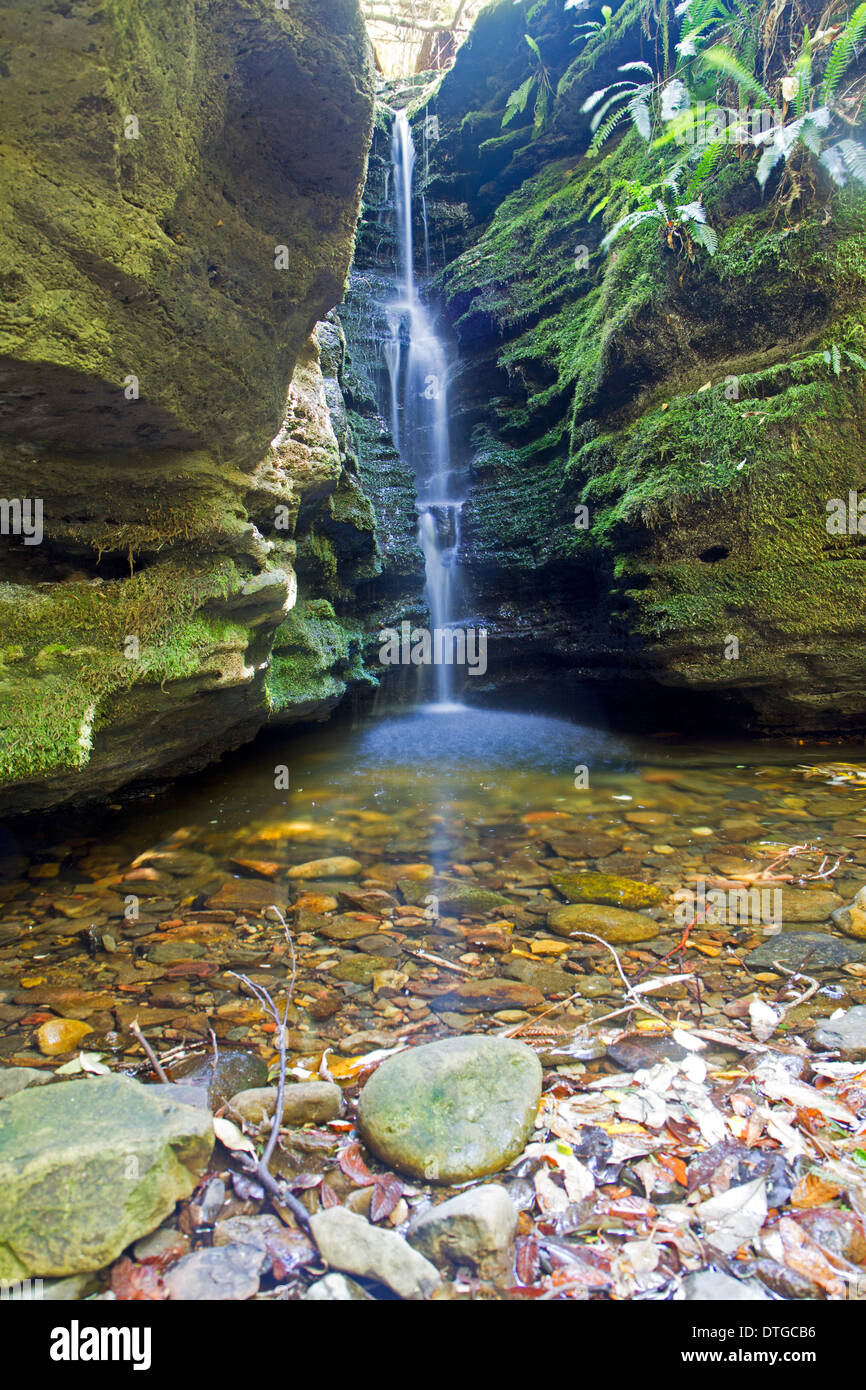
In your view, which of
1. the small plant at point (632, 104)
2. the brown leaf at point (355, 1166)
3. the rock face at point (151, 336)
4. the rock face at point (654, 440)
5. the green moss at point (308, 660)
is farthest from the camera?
the small plant at point (632, 104)

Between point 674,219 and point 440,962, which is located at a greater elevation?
point 674,219

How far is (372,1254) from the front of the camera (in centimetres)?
140

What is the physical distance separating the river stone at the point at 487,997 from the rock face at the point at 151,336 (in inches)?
82.7

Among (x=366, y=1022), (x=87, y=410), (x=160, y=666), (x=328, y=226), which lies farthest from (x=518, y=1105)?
(x=328, y=226)

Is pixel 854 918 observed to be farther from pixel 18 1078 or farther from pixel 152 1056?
pixel 18 1078

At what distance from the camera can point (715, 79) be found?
237 inches

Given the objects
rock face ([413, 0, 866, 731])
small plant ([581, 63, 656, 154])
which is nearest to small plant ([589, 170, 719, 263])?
rock face ([413, 0, 866, 731])

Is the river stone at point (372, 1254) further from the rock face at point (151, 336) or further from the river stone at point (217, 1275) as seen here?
the rock face at point (151, 336)

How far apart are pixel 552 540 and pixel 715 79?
14.5ft

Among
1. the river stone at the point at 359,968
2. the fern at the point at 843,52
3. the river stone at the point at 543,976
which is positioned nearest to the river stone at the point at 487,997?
the river stone at the point at 543,976

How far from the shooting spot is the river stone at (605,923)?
303 cm

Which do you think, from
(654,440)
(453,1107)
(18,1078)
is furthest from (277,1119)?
(654,440)

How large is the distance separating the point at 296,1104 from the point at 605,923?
174 centimetres

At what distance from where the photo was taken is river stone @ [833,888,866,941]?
2857 mm
